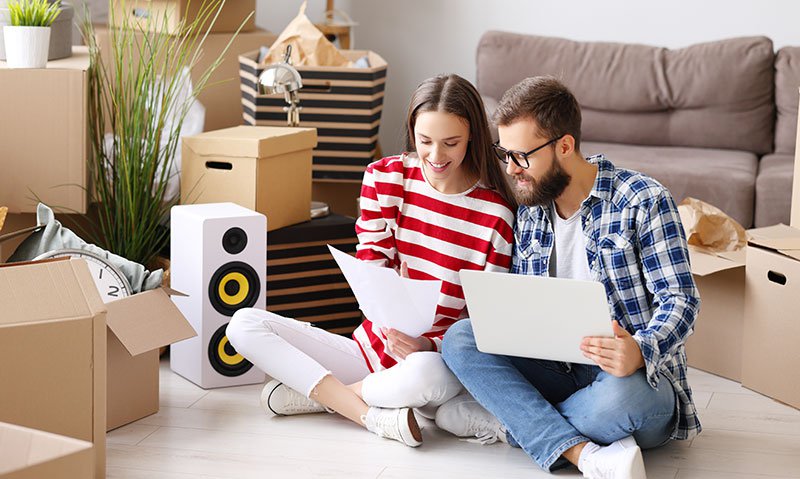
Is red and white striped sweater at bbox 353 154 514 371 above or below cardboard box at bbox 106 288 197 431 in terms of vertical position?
above

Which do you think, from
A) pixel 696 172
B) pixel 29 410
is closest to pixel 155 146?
pixel 29 410

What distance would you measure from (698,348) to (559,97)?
99cm

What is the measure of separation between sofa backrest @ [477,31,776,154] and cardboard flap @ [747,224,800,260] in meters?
1.07

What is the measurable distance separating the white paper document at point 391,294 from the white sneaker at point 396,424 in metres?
0.18

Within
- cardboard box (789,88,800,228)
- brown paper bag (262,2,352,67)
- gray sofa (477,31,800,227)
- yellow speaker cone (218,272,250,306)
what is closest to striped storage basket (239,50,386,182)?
brown paper bag (262,2,352,67)

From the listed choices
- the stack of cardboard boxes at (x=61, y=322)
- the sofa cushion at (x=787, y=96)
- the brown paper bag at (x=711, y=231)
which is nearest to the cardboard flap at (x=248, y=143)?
the stack of cardboard boxes at (x=61, y=322)

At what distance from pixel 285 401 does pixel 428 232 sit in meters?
0.49

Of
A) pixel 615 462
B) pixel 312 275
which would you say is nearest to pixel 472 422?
pixel 615 462

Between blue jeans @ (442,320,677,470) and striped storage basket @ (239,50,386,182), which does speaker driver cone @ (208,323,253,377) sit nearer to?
blue jeans @ (442,320,677,470)

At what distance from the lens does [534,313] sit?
2.04 metres

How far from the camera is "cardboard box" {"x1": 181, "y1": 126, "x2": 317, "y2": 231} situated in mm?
2836

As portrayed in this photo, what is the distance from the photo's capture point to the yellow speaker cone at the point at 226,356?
2.65 m

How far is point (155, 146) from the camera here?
287 centimetres

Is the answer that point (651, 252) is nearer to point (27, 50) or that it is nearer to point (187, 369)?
point (187, 369)
